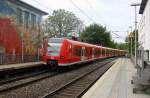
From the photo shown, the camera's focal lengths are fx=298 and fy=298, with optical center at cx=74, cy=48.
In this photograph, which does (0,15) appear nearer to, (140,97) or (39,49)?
(39,49)

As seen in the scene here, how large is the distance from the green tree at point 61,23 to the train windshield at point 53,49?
40.9 metres

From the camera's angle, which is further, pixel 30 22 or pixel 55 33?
pixel 55 33

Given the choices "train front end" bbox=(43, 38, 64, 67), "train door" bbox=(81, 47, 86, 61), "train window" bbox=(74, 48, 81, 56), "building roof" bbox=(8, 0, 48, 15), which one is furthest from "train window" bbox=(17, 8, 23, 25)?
"train front end" bbox=(43, 38, 64, 67)

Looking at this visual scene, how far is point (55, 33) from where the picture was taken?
64.1 m

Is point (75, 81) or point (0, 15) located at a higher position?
point (0, 15)

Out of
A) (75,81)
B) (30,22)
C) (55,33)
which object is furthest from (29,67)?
(55,33)

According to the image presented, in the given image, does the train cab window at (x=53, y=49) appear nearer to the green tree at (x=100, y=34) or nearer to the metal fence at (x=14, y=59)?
the metal fence at (x=14, y=59)

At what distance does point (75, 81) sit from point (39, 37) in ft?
83.8

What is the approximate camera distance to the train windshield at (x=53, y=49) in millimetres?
22953

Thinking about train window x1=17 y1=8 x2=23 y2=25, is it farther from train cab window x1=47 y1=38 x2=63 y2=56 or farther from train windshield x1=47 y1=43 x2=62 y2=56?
train windshield x1=47 y1=43 x2=62 y2=56

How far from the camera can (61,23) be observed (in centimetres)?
6544

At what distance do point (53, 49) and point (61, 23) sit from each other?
4266 cm

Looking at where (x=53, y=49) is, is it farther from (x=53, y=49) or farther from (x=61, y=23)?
(x=61, y=23)

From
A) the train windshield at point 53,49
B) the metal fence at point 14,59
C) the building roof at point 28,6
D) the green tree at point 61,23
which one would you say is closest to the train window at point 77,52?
the train windshield at point 53,49
